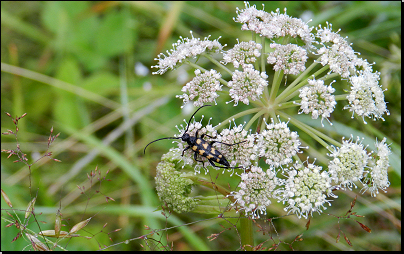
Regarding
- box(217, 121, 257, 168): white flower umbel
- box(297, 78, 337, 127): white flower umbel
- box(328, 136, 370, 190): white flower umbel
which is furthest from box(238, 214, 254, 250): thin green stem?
box(297, 78, 337, 127): white flower umbel

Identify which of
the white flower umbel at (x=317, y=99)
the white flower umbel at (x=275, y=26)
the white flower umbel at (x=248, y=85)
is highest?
the white flower umbel at (x=275, y=26)

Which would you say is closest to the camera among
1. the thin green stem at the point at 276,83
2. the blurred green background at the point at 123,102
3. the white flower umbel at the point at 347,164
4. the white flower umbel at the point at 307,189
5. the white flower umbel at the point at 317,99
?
the white flower umbel at the point at 307,189

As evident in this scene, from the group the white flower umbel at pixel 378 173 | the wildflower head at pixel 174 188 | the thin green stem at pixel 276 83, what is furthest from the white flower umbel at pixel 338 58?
the wildflower head at pixel 174 188

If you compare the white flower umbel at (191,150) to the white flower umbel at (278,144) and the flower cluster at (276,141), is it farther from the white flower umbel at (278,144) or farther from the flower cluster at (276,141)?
the white flower umbel at (278,144)

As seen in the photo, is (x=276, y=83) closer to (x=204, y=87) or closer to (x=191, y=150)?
(x=204, y=87)

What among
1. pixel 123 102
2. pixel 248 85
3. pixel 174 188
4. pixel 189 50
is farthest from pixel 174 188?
pixel 123 102

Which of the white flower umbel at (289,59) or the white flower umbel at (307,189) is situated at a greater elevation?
the white flower umbel at (289,59)
